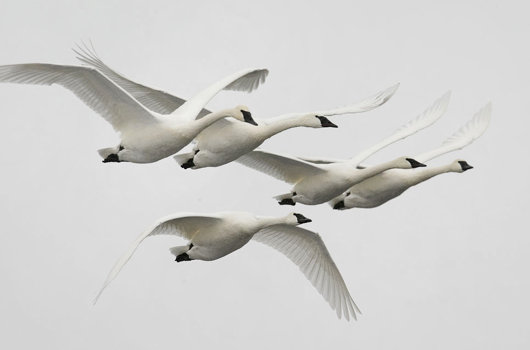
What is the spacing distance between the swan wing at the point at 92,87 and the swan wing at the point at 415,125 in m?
5.44

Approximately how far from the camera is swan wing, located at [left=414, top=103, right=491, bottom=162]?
41656 millimetres

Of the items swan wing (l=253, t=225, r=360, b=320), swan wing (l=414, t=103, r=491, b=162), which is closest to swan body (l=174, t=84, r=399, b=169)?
swan wing (l=253, t=225, r=360, b=320)

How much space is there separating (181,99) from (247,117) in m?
2.66

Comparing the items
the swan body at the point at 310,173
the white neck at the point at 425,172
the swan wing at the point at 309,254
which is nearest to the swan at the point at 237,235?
the swan wing at the point at 309,254

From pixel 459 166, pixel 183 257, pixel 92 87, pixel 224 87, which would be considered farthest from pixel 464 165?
pixel 92 87

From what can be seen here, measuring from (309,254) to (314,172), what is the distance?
2.39 m

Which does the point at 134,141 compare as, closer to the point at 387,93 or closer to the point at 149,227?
the point at 149,227

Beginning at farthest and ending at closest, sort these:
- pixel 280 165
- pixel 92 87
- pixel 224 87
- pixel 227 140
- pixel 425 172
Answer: pixel 425 172 < pixel 280 165 < pixel 224 87 < pixel 227 140 < pixel 92 87

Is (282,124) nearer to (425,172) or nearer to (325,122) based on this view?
(325,122)

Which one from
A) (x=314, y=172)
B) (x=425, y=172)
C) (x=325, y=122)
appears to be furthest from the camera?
(x=425, y=172)

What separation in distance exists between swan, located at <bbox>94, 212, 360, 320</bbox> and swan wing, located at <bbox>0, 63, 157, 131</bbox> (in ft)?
6.27

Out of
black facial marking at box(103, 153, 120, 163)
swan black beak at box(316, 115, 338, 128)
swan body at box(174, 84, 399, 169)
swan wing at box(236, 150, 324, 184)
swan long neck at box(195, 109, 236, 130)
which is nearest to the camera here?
swan long neck at box(195, 109, 236, 130)

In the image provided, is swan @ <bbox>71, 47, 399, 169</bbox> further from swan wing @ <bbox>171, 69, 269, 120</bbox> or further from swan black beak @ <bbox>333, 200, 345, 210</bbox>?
swan black beak @ <bbox>333, 200, 345, 210</bbox>

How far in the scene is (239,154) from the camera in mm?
35688
